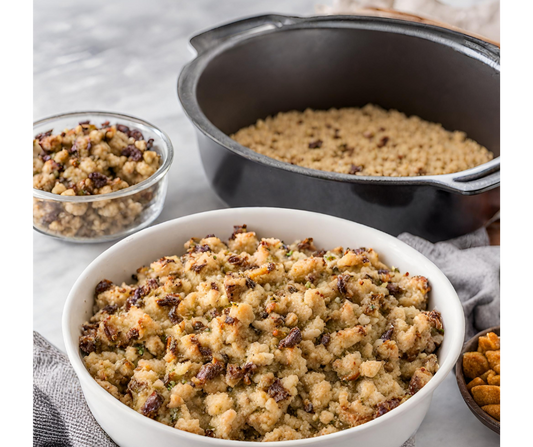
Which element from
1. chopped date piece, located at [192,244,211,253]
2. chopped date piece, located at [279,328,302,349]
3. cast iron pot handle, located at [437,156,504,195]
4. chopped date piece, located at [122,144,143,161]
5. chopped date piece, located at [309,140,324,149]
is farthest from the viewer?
chopped date piece, located at [309,140,324,149]

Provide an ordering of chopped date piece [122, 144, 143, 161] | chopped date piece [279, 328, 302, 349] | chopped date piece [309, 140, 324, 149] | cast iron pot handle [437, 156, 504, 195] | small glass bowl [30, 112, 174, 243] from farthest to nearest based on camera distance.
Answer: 1. chopped date piece [309, 140, 324, 149]
2. chopped date piece [122, 144, 143, 161]
3. small glass bowl [30, 112, 174, 243]
4. cast iron pot handle [437, 156, 504, 195]
5. chopped date piece [279, 328, 302, 349]

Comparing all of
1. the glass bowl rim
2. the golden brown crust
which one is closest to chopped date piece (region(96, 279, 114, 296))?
the golden brown crust

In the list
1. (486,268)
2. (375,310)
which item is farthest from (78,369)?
(486,268)

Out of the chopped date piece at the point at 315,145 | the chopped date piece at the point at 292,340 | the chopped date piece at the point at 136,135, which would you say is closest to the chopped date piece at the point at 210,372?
the chopped date piece at the point at 292,340

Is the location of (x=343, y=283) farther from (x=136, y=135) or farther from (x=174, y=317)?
(x=136, y=135)

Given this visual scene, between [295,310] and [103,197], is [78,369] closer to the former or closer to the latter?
[295,310]

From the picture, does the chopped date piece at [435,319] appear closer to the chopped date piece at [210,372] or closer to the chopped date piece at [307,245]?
the chopped date piece at [307,245]

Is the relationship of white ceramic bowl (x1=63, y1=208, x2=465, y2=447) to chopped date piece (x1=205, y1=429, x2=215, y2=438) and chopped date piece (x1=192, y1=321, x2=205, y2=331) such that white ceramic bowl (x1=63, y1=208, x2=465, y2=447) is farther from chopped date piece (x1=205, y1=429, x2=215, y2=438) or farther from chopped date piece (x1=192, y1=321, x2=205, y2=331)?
chopped date piece (x1=192, y1=321, x2=205, y2=331)
